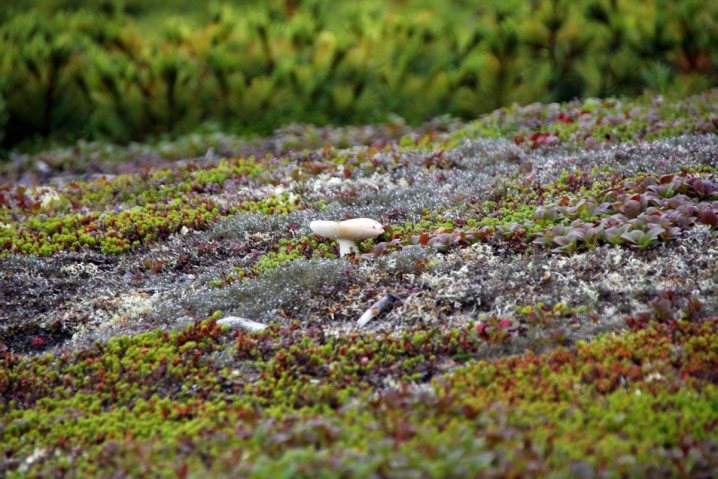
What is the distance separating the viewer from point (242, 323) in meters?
4.38

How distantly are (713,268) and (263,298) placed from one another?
2.93 meters

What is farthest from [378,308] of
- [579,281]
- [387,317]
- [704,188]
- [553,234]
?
[704,188]

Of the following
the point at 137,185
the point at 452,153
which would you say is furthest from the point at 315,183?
the point at 137,185

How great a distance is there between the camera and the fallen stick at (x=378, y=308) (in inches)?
171

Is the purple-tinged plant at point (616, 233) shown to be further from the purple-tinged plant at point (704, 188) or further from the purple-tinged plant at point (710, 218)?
the purple-tinged plant at point (704, 188)

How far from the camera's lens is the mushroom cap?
4992mm

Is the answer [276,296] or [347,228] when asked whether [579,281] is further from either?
[276,296]

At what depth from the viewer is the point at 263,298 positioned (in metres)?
4.66

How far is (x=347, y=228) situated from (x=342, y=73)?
291 inches

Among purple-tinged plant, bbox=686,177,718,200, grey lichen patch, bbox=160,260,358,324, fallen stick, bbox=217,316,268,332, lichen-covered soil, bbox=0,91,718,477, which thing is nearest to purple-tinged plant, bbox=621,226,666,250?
lichen-covered soil, bbox=0,91,718,477

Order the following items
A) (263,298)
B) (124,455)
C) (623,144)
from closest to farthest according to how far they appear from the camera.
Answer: (124,455), (263,298), (623,144)

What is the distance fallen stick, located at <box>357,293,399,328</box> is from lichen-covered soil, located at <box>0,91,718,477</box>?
0.15ft

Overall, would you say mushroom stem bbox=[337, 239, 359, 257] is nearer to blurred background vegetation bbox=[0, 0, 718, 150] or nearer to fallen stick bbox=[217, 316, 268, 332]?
fallen stick bbox=[217, 316, 268, 332]

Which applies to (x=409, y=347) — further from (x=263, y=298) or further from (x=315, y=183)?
(x=315, y=183)
